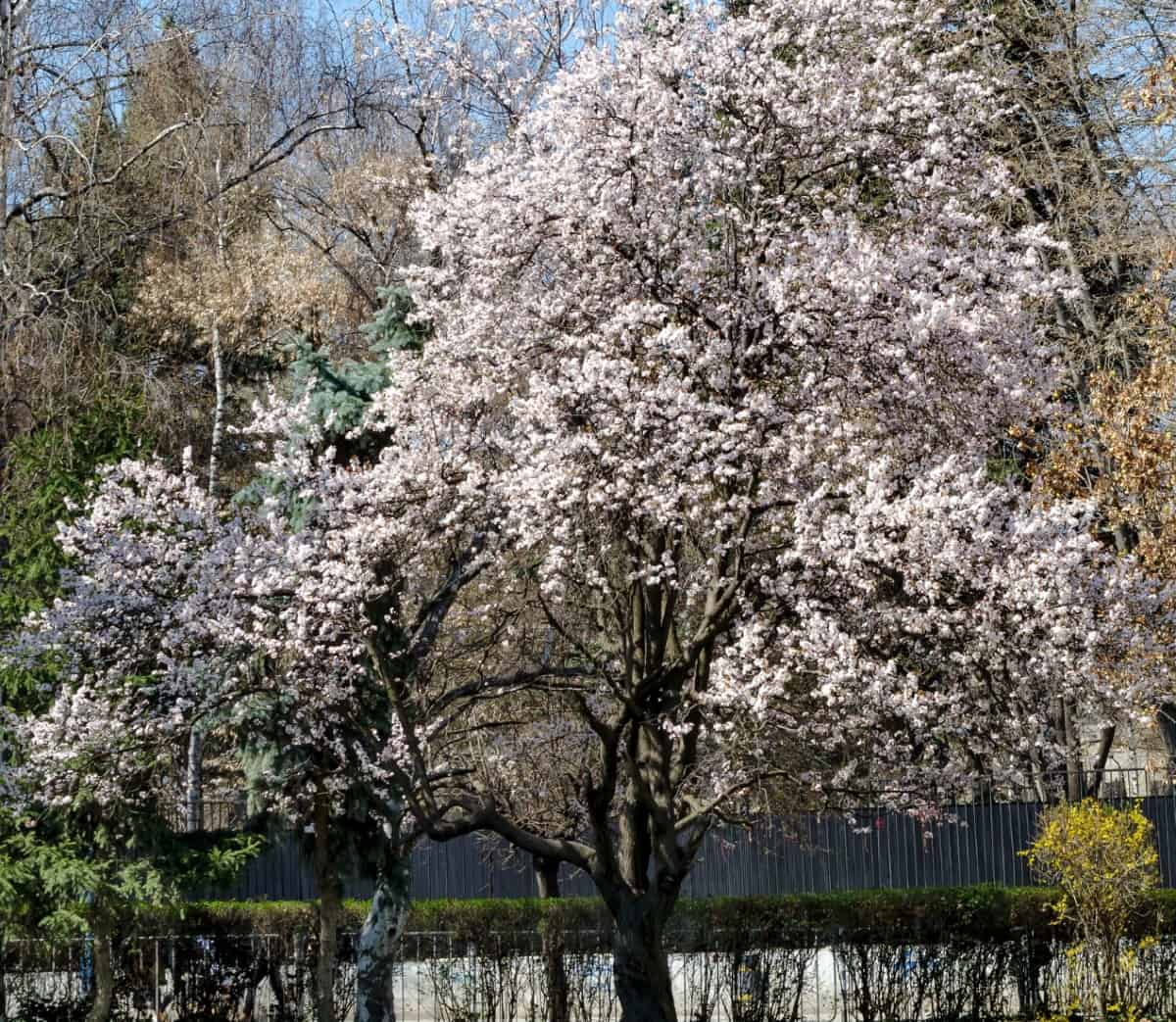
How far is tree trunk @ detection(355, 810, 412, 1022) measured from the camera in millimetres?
12805

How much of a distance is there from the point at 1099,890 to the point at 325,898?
20.1 feet

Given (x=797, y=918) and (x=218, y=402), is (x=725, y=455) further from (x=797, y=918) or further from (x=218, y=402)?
(x=218, y=402)

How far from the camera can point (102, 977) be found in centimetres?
1320

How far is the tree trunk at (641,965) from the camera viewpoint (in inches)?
429

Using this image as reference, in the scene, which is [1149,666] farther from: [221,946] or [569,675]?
[221,946]

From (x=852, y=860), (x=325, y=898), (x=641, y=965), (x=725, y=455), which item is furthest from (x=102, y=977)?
(x=852, y=860)

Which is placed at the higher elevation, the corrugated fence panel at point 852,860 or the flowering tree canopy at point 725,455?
the flowering tree canopy at point 725,455

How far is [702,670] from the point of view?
10.8 meters

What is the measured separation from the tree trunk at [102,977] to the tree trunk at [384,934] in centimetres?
205

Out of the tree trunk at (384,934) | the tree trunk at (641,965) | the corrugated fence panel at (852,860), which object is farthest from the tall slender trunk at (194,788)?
the tree trunk at (641,965)

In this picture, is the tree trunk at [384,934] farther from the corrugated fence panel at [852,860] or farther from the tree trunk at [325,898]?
the corrugated fence panel at [852,860]

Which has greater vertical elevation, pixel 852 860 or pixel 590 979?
pixel 852 860

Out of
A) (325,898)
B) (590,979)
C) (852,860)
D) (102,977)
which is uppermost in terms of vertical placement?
(325,898)

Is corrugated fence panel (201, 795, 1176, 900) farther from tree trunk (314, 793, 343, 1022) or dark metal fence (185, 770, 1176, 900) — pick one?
tree trunk (314, 793, 343, 1022)
